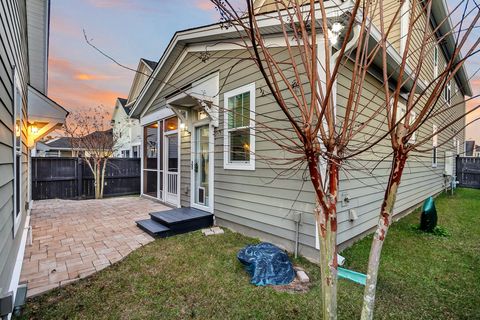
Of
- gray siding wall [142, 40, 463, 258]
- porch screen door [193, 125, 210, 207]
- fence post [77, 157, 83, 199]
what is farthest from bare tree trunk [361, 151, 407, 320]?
fence post [77, 157, 83, 199]

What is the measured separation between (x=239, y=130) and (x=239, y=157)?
542 millimetres

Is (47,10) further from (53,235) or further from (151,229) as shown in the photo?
(151,229)

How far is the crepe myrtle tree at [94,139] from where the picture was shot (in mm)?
9375

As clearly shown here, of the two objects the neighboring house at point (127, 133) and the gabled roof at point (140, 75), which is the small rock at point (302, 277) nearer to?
the gabled roof at point (140, 75)

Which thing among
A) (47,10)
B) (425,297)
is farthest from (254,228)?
(47,10)

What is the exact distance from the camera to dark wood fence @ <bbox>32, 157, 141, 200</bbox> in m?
8.75

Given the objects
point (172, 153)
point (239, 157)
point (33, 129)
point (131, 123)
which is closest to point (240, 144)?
point (239, 157)

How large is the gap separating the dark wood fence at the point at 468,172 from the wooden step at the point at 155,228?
48.4 ft

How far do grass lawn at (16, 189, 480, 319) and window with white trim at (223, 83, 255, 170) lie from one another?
155 cm

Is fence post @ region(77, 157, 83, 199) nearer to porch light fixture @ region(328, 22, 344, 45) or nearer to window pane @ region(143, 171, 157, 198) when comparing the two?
window pane @ region(143, 171, 157, 198)

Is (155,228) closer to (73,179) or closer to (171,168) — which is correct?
(171,168)

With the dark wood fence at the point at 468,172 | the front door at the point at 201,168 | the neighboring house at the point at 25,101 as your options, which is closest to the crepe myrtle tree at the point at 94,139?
the neighboring house at the point at 25,101

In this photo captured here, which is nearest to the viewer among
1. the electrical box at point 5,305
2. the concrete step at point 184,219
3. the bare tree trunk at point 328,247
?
the bare tree trunk at point 328,247

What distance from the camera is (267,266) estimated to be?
3104 millimetres
